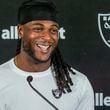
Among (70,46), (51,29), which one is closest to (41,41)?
(51,29)

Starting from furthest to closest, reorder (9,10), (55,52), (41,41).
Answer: (9,10), (55,52), (41,41)

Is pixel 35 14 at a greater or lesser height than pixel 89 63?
greater

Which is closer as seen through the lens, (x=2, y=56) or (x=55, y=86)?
(x=55, y=86)

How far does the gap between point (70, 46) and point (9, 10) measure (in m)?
0.40

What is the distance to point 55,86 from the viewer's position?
2.04 m

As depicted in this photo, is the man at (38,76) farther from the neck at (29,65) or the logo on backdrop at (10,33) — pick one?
the logo on backdrop at (10,33)

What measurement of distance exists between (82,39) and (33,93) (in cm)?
88

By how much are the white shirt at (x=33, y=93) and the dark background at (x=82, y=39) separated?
76 centimetres

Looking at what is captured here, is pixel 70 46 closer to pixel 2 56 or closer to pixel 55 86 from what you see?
pixel 2 56

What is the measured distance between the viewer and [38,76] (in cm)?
203

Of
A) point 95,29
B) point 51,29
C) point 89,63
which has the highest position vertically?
point 51,29

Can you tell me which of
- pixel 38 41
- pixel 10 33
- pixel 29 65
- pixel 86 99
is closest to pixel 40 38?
pixel 38 41

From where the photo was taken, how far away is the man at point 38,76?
197 centimetres

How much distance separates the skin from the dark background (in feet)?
2.58
